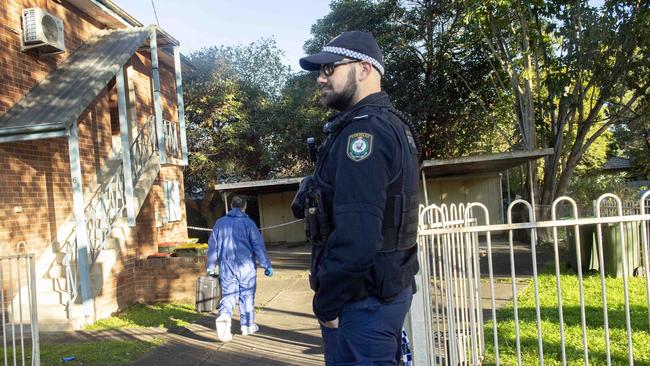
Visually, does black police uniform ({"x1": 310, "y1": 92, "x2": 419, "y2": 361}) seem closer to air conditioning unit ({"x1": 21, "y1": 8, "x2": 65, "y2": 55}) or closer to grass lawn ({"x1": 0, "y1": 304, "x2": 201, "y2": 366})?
grass lawn ({"x1": 0, "y1": 304, "x2": 201, "y2": 366})

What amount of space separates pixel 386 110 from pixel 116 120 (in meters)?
9.81

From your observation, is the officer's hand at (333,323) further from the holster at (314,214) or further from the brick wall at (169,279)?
the brick wall at (169,279)

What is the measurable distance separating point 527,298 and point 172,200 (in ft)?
28.2

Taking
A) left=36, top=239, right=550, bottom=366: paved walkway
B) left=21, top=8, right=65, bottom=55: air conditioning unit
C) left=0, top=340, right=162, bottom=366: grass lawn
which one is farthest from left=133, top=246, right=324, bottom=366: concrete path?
left=21, top=8, right=65, bottom=55: air conditioning unit

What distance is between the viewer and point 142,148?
9953mm

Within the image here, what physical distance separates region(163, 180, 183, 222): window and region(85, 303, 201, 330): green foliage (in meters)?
3.86

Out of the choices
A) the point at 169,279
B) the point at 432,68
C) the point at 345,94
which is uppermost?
the point at 432,68

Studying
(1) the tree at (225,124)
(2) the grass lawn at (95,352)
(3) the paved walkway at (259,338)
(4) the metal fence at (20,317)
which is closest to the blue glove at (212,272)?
(3) the paved walkway at (259,338)

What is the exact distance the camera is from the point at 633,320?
6.00 m

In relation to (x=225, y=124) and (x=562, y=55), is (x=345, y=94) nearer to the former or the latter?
(x=562, y=55)

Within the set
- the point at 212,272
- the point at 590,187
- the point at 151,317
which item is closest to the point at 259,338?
the point at 212,272

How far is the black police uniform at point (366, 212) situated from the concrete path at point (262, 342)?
3.31 meters

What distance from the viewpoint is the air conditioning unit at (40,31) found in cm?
767

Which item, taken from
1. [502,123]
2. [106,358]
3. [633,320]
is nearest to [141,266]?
[106,358]
